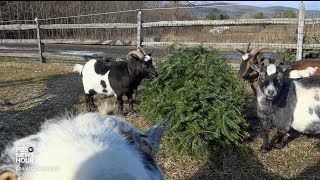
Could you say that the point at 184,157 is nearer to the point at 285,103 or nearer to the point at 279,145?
the point at 279,145

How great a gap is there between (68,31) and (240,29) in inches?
397

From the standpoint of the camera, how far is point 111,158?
1.06m

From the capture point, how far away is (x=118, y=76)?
6797 millimetres

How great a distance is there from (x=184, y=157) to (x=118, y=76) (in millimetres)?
2659

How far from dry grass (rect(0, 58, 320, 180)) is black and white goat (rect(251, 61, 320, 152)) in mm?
333

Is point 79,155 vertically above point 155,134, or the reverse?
point 79,155

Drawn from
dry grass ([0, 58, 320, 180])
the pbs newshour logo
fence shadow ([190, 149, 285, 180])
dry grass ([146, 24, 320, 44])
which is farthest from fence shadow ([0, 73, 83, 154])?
dry grass ([146, 24, 320, 44])

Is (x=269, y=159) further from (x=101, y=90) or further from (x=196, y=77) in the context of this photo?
Result: (x=101, y=90)

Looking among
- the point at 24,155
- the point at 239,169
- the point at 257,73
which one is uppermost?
the point at 24,155

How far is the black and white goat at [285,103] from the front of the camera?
4785 millimetres

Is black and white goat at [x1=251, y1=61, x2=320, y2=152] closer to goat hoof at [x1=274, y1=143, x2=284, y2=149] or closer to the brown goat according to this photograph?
goat hoof at [x1=274, y1=143, x2=284, y2=149]

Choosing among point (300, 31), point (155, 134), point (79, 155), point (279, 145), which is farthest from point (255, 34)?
point (79, 155)

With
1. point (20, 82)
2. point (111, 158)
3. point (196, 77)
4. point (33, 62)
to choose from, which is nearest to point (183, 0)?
point (33, 62)

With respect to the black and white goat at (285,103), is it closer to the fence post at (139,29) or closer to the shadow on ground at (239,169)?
the shadow on ground at (239,169)
